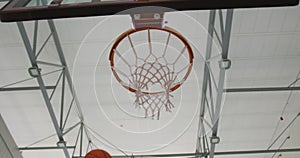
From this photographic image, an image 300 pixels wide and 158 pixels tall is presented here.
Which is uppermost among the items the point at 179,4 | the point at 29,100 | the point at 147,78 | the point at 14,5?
the point at 14,5

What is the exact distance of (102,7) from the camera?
2.58m

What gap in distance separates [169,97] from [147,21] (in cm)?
127

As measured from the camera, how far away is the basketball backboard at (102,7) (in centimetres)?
258

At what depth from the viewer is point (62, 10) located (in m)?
2.65

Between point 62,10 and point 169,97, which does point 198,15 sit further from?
point 62,10

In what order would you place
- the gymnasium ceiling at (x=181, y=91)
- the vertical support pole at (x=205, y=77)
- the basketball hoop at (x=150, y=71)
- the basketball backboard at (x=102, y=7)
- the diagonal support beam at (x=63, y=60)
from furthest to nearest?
the diagonal support beam at (x=63, y=60) < the vertical support pole at (x=205, y=77) < the gymnasium ceiling at (x=181, y=91) < the basketball hoop at (x=150, y=71) < the basketball backboard at (x=102, y=7)

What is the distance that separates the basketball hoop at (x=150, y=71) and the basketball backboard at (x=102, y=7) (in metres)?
0.92

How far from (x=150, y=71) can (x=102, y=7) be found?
1.32 m

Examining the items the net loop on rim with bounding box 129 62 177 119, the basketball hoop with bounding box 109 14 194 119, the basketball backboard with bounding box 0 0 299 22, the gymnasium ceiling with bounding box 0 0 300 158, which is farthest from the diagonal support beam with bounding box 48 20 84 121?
the basketball backboard with bounding box 0 0 299 22

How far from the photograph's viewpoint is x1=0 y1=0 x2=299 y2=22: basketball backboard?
258 cm

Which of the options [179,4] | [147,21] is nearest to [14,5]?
[147,21]

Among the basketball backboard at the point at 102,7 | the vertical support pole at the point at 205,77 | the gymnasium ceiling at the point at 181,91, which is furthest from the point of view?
the vertical support pole at the point at 205,77

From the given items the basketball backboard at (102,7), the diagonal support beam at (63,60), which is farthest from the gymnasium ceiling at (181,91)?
the basketball backboard at (102,7)

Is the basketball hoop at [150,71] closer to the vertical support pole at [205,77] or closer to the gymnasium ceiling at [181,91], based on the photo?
the gymnasium ceiling at [181,91]
